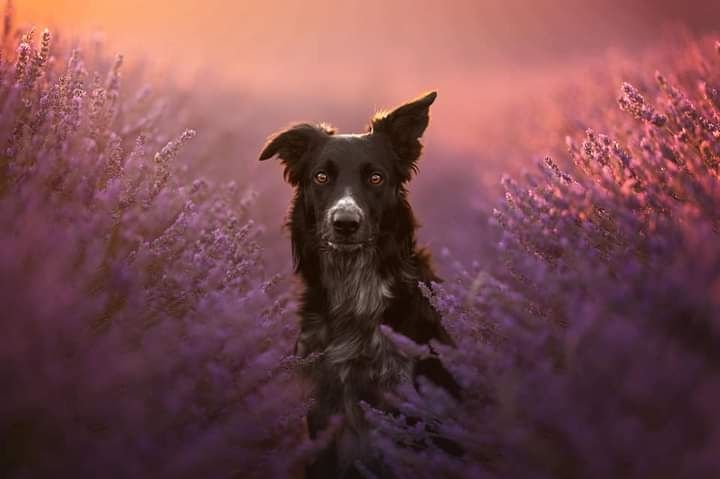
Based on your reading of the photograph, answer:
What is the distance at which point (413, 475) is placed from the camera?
8.13 feet

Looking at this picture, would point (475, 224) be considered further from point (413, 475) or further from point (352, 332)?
point (413, 475)

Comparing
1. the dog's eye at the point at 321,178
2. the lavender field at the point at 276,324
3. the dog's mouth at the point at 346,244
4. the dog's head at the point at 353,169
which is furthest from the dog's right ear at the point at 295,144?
the dog's mouth at the point at 346,244

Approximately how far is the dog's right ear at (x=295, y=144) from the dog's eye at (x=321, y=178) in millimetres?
285

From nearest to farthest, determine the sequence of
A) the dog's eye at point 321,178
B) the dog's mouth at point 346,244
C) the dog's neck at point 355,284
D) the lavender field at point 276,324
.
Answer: the lavender field at point 276,324 < the dog's mouth at point 346,244 < the dog's neck at point 355,284 < the dog's eye at point 321,178

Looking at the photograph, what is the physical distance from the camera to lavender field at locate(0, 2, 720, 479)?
6.01 ft

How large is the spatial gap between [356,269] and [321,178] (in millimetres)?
548

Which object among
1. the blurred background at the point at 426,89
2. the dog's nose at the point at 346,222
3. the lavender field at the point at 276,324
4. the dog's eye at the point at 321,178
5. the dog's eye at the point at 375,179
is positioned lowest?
the lavender field at the point at 276,324

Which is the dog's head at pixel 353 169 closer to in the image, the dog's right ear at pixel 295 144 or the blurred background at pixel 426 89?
the dog's right ear at pixel 295 144

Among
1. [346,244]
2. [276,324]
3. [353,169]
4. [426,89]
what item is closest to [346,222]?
[346,244]

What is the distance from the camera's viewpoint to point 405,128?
172 inches

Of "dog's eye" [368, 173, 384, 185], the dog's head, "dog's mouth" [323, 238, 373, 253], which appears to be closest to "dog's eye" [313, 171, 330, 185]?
the dog's head

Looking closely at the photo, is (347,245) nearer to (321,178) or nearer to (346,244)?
(346,244)

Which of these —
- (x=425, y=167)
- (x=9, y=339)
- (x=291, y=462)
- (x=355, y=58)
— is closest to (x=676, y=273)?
(x=291, y=462)

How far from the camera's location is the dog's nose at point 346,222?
3.82 meters
